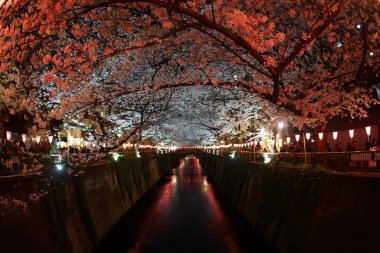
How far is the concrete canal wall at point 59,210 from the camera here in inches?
386

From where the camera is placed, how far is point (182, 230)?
20516 millimetres

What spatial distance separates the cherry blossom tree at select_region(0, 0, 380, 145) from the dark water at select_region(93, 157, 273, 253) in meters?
5.93

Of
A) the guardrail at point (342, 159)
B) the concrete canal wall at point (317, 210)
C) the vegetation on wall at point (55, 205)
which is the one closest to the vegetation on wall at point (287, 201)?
the concrete canal wall at point (317, 210)

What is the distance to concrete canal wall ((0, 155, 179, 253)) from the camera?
9.80m

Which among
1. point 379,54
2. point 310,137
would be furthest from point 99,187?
point 310,137

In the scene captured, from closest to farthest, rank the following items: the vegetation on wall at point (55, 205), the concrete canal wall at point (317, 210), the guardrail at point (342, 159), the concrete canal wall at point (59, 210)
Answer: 1. the concrete canal wall at point (317, 210)
2. the concrete canal wall at point (59, 210)
3. the vegetation on wall at point (55, 205)
4. the guardrail at point (342, 159)

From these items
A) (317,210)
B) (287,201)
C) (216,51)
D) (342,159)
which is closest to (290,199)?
(287,201)

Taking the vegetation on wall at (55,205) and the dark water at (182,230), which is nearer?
the vegetation on wall at (55,205)

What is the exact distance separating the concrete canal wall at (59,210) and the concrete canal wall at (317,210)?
22.6 feet

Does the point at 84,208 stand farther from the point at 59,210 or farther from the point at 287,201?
the point at 287,201

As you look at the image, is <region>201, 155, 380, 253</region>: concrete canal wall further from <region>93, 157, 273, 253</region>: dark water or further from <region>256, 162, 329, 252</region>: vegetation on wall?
<region>93, 157, 273, 253</region>: dark water

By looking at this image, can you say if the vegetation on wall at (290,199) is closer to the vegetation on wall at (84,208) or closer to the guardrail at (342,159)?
the guardrail at (342,159)

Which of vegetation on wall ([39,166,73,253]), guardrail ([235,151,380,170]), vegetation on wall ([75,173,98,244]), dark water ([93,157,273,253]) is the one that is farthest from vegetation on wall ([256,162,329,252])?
vegetation on wall ([39,166,73,253])

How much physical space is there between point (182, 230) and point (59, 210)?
8.79 metres
